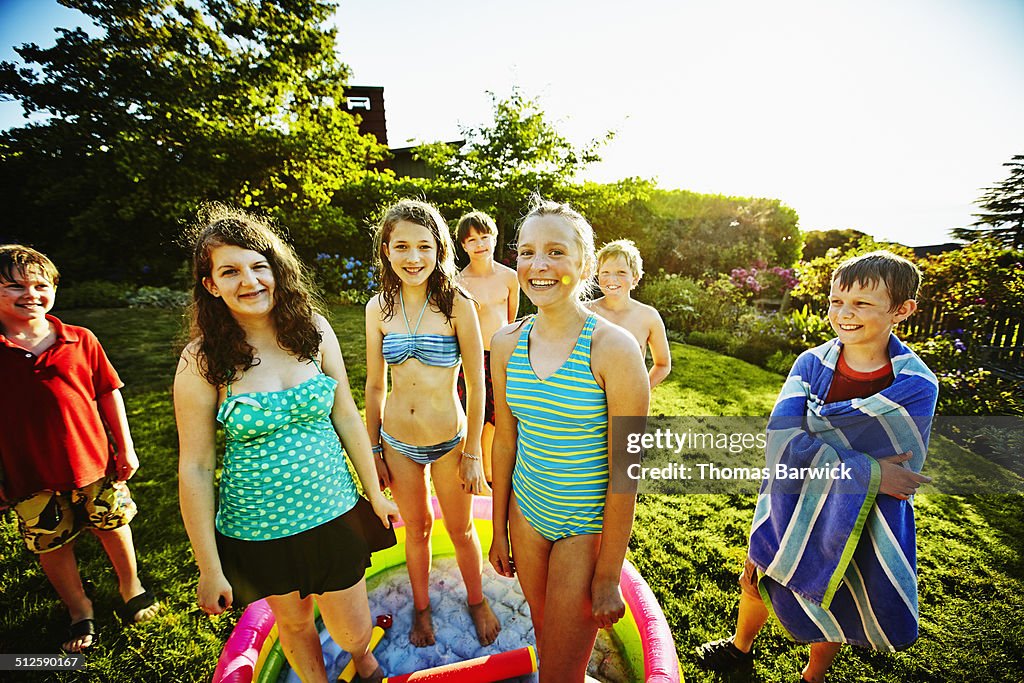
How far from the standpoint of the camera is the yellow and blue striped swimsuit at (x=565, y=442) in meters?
1.74

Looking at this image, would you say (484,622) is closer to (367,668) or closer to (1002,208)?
(367,668)

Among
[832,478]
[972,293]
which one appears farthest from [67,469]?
[972,293]

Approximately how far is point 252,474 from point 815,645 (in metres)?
3.02

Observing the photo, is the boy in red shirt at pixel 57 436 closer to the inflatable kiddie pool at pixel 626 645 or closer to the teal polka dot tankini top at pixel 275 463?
the inflatable kiddie pool at pixel 626 645

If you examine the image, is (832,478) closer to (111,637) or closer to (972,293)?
(111,637)

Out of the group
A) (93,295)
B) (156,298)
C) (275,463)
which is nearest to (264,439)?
(275,463)

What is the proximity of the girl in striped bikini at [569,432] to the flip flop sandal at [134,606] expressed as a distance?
2.86 metres

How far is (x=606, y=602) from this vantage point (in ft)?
5.58

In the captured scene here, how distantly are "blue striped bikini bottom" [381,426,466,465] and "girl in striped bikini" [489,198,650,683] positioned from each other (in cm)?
73

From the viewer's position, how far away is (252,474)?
183 centimetres

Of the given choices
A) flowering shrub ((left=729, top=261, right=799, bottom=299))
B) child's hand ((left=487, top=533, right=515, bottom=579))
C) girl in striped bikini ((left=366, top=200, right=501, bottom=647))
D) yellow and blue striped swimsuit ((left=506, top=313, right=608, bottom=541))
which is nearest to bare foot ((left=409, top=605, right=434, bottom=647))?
girl in striped bikini ((left=366, top=200, right=501, bottom=647))

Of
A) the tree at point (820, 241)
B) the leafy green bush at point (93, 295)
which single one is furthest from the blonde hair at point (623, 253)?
the tree at point (820, 241)

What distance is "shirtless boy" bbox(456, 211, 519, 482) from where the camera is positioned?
154 inches

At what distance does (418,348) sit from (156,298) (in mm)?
11817
